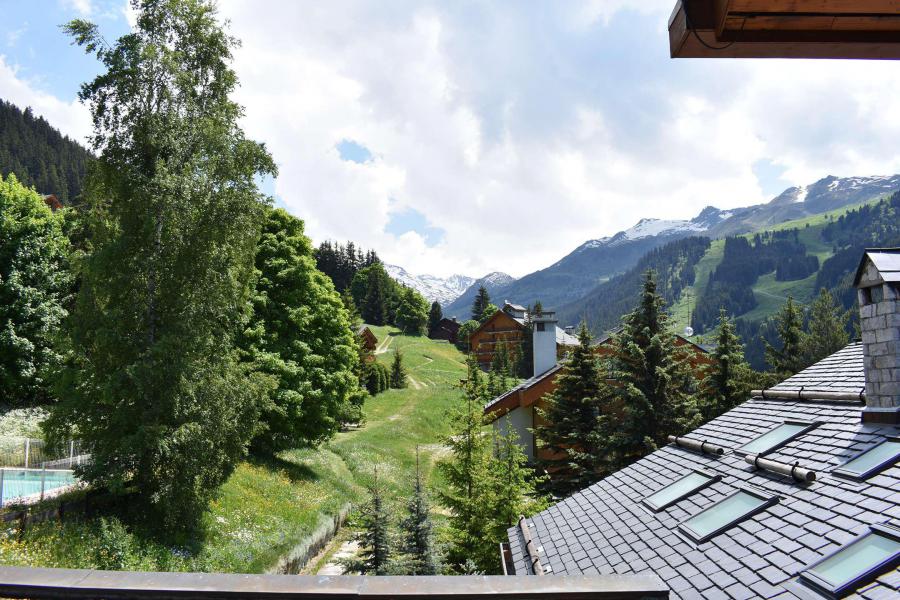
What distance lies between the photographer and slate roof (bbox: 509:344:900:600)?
231 inches

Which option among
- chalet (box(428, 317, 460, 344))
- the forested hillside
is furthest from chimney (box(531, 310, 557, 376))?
the forested hillside

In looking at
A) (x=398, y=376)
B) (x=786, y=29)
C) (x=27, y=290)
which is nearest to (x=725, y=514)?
(x=786, y=29)

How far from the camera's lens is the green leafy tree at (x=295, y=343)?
25.9 m

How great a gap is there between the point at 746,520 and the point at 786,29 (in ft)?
21.9

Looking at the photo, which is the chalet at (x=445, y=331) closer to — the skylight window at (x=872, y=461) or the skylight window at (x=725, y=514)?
the skylight window at (x=725, y=514)

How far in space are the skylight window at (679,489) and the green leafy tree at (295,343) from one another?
62.0ft

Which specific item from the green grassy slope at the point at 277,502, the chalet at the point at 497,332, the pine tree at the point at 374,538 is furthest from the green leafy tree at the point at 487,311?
the pine tree at the point at 374,538

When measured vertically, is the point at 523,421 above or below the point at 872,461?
below

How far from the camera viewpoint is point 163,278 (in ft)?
46.4

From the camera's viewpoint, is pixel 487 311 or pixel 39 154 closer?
pixel 39 154

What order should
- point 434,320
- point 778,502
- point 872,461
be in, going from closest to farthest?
1. point 872,461
2. point 778,502
3. point 434,320

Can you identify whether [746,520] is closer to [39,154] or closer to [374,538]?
[374,538]

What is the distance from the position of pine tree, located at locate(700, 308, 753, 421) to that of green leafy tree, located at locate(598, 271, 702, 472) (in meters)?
1.40

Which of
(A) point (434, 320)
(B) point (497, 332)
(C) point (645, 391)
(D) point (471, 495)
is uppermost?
(A) point (434, 320)
